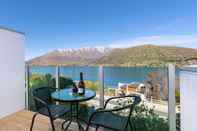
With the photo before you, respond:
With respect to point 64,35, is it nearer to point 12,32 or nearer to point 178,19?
point 178,19

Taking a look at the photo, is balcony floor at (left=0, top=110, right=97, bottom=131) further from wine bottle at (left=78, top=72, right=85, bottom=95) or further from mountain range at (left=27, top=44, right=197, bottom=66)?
mountain range at (left=27, top=44, right=197, bottom=66)

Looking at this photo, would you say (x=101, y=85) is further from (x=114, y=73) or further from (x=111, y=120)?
(x=111, y=120)

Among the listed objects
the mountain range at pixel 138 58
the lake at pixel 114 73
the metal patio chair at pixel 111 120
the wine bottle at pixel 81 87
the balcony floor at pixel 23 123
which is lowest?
the balcony floor at pixel 23 123

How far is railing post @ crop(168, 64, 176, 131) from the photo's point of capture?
2.24m

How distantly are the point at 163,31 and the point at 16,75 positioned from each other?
6.62m

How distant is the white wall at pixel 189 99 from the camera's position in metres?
1.59

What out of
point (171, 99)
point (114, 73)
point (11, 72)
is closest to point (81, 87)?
point (114, 73)

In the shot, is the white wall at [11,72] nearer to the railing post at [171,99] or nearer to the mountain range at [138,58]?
the mountain range at [138,58]

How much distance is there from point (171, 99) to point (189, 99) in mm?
631

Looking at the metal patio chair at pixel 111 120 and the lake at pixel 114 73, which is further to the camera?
the lake at pixel 114 73

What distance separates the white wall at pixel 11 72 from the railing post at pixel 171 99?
313 centimetres

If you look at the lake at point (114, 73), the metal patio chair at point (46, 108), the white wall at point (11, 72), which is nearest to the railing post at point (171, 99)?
the lake at point (114, 73)

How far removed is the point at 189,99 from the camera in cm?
166

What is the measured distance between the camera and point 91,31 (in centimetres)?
1079
